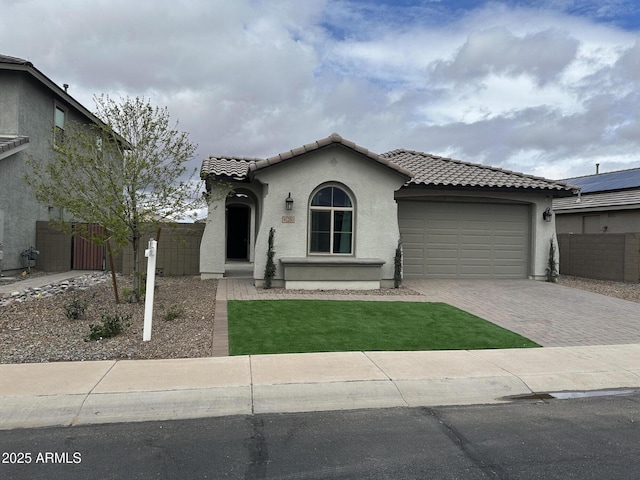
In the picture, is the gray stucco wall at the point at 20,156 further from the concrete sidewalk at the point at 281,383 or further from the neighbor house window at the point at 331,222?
the concrete sidewalk at the point at 281,383

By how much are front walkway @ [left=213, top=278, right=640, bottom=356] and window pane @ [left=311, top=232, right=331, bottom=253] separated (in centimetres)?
158

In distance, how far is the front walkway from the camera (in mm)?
8461

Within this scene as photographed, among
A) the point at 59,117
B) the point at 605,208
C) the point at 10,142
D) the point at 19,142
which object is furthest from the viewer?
the point at 605,208

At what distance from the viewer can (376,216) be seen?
13.3 m

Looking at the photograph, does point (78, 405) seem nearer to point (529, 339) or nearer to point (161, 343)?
point (161, 343)

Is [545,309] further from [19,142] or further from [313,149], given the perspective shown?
[19,142]

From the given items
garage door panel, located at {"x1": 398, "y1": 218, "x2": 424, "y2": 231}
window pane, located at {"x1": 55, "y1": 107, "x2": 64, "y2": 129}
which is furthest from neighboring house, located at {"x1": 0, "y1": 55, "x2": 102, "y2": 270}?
garage door panel, located at {"x1": 398, "y1": 218, "x2": 424, "y2": 231}

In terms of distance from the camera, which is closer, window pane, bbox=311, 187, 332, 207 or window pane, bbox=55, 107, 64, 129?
window pane, bbox=311, 187, 332, 207

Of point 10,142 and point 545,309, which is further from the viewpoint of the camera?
point 10,142

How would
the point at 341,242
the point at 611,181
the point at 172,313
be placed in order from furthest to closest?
the point at 611,181
the point at 341,242
the point at 172,313

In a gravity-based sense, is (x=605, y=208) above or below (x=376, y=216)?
above

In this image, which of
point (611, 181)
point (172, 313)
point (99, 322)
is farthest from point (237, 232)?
point (611, 181)

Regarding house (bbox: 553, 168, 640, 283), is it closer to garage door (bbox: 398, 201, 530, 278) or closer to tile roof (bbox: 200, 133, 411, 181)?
garage door (bbox: 398, 201, 530, 278)

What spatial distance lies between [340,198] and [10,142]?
10.3 m
